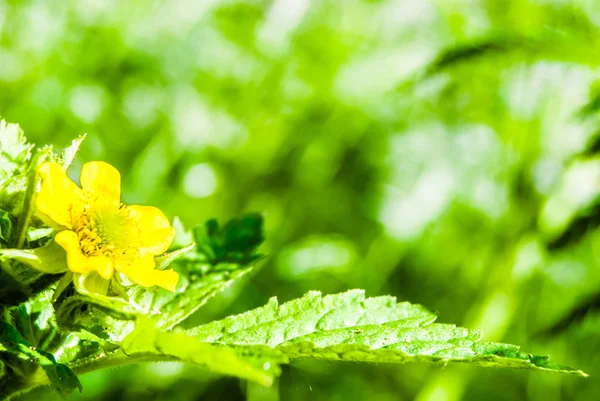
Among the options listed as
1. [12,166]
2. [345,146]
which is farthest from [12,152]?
[345,146]

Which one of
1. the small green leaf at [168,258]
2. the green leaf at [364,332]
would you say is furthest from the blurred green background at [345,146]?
the small green leaf at [168,258]

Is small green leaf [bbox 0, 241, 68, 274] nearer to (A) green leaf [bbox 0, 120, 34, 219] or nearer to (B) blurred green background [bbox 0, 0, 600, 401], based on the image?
(A) green leaf [bbox 0, 120, 34, 219]

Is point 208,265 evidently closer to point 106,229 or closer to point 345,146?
point 106,229

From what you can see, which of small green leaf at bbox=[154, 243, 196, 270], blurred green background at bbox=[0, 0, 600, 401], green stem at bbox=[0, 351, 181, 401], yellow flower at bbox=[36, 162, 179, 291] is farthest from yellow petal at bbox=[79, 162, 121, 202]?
blurred green background at bbox=[0, 0, 600, 401]

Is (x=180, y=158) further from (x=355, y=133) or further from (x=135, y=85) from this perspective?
(x=355, y=133)

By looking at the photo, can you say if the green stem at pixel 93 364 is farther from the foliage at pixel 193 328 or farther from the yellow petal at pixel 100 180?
the yellow petal at pixel 100 180
